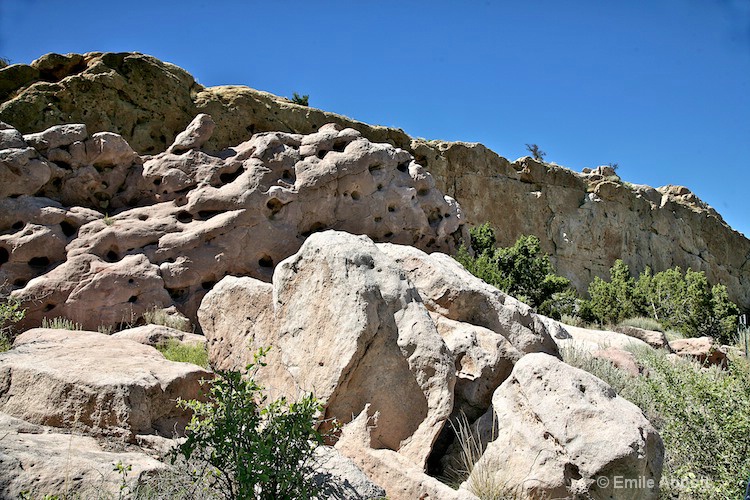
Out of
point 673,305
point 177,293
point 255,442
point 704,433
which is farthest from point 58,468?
point 673,305

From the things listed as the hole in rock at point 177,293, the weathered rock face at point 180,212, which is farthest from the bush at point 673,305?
the hole in rock at point 177,293

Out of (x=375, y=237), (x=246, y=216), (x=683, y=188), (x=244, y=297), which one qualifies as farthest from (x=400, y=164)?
(x=683, y=188)

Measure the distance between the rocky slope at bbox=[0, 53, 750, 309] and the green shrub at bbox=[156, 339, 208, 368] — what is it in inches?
285

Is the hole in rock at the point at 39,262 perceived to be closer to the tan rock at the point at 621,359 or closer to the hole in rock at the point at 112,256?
the hole in rock at the point at 112,256

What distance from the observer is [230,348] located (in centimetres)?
716

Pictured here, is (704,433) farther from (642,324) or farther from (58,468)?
(642,324)

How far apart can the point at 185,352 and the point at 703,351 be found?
1019 cm

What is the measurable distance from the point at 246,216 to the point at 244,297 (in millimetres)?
4379

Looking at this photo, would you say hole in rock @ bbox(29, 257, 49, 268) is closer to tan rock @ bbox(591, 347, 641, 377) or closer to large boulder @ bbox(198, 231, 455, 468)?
large boulder @ bbox(198, 231, 455, 468)

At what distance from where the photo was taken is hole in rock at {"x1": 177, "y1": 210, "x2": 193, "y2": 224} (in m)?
11.5

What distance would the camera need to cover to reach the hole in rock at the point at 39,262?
10.2 meters

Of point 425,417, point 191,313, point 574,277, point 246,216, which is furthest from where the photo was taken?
point 574,277

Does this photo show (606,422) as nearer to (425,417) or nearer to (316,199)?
(425,417)

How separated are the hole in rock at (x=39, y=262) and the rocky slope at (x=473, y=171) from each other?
384 cm
